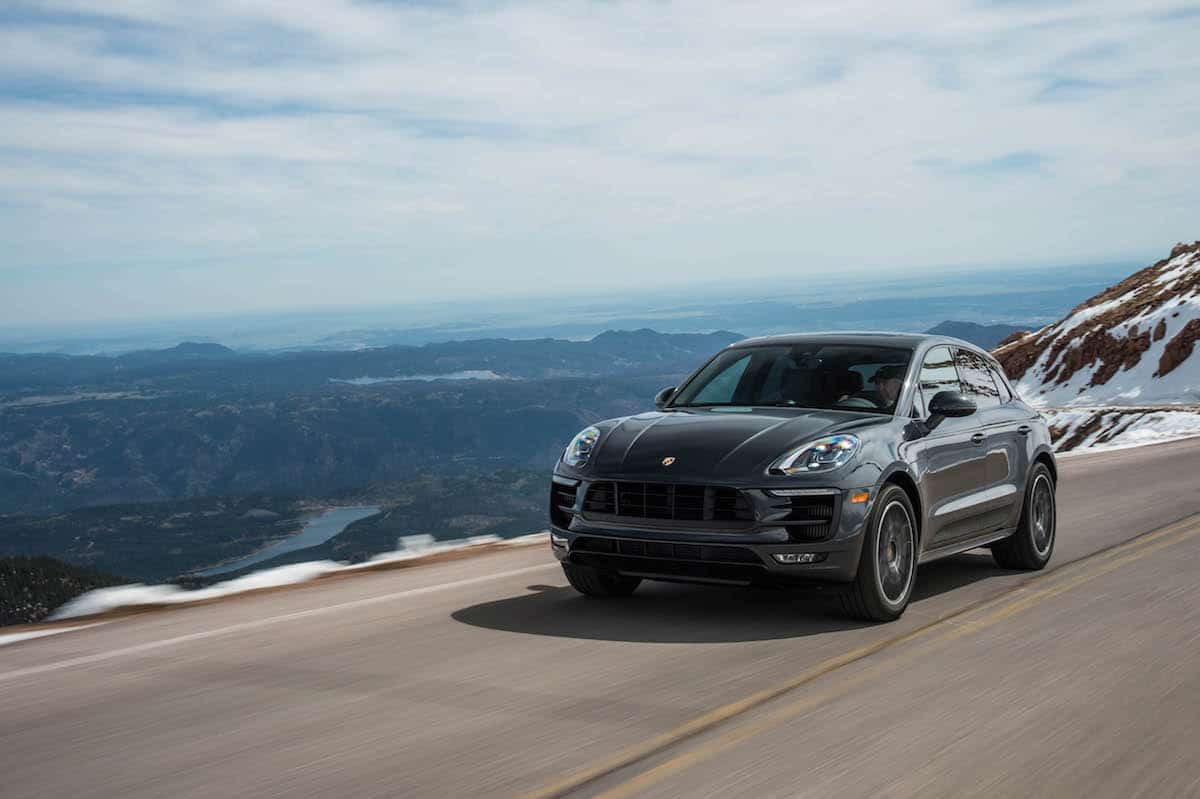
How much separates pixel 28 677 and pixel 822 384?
4640mm

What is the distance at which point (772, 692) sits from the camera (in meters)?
5.54

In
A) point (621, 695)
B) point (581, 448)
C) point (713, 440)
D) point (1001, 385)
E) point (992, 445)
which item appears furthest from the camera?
point (1001, 385)

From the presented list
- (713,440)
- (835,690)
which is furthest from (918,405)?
(835,690)

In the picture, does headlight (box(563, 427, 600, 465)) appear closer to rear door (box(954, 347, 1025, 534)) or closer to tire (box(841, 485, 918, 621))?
tire (box(841, 485, 918, 621))

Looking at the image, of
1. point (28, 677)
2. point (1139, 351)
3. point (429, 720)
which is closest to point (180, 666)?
point (28, 677)

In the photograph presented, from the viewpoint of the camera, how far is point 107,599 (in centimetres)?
894

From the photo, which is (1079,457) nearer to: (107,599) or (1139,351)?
(107,599)

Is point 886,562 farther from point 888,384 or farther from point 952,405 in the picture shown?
point 888,384

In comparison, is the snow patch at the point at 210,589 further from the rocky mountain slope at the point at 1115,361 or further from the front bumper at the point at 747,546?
the rocky mountain slope at the point at 1115,361

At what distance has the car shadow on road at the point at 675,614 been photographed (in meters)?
6.87

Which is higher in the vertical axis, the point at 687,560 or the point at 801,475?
the point at 801,475

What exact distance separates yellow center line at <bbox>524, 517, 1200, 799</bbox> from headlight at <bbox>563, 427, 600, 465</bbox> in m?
1.83

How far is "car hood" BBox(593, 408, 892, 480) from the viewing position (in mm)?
6699

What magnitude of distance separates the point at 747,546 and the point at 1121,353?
195 feet
